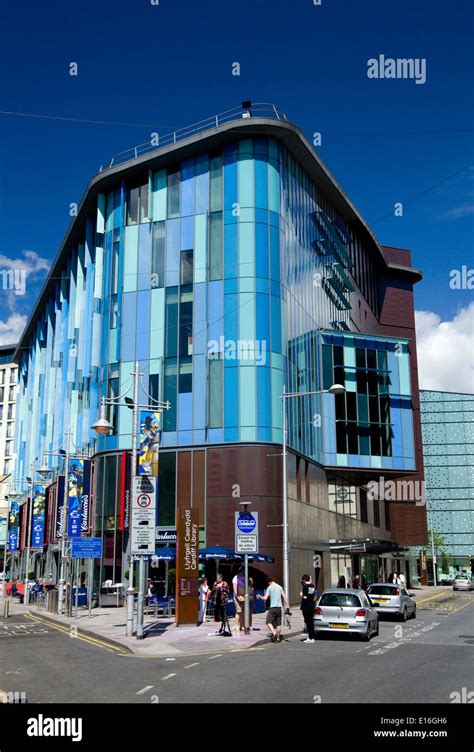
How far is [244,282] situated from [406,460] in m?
20.3

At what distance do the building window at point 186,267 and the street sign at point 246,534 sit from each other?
70.1 ft

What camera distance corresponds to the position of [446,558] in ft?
393

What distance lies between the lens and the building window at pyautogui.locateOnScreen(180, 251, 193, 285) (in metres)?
43.2

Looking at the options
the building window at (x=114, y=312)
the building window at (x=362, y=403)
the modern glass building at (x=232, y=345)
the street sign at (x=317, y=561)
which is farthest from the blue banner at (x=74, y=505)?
the building window at (x=362, y=403)

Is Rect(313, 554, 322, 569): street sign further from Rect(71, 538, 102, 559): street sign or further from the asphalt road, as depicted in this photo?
the asphalt road

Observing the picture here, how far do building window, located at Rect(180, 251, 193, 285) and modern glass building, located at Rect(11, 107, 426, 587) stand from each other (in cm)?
8

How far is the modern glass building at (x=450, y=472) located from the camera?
120 m

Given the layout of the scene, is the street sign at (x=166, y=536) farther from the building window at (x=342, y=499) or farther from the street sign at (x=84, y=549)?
the building window at (x=342, y=499)

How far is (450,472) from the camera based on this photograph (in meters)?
121

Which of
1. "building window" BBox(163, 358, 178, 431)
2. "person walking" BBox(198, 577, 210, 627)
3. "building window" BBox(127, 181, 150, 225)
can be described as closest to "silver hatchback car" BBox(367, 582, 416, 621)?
"person walking" BBox(198, 577, 210, 627)

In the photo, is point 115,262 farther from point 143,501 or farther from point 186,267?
point 143,501

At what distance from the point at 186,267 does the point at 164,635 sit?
82.3 ft
